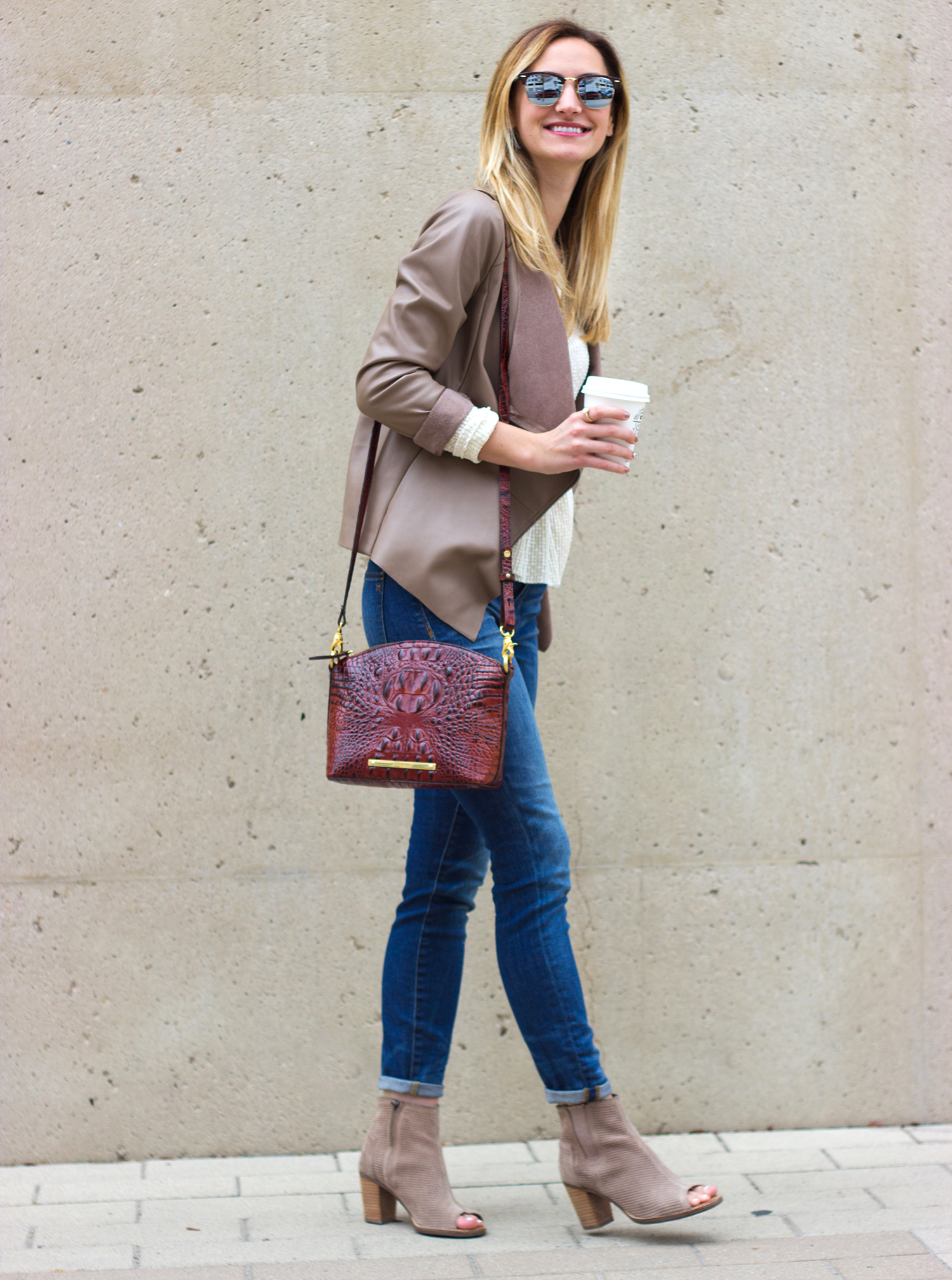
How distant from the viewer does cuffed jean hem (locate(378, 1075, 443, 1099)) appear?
2.30m

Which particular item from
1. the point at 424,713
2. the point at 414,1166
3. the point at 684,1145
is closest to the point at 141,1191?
the point at 414,1166

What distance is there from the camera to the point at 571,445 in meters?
2.06

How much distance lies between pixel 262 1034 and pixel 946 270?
231 cm

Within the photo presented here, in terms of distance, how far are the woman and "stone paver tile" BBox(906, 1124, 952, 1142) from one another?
3.04ft

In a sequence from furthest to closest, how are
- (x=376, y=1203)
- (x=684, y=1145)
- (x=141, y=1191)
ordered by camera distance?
(x=684, y=1145) < (x=141, y=1191) < (x=376, y=1203)

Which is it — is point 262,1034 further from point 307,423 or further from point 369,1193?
point 307,423

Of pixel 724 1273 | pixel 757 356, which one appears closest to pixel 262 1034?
pixel 724 1273

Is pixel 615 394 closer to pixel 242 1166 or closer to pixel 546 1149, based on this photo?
pixel 546 1149

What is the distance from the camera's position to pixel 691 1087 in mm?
2898

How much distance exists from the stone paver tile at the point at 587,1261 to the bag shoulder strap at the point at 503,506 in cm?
98

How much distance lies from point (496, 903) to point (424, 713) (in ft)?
1.34

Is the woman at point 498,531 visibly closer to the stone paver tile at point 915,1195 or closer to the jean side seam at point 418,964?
the jean side seam at point 418,964

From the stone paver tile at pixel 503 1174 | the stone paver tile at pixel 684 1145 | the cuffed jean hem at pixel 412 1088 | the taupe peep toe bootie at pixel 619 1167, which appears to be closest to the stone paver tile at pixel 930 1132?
the stone paver tile at pixel 684 1145

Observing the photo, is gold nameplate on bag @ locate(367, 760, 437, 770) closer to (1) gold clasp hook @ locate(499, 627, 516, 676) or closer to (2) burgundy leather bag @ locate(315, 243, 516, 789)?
(2) burgundy leather bag @ locate(315, 243, 516, 789)
